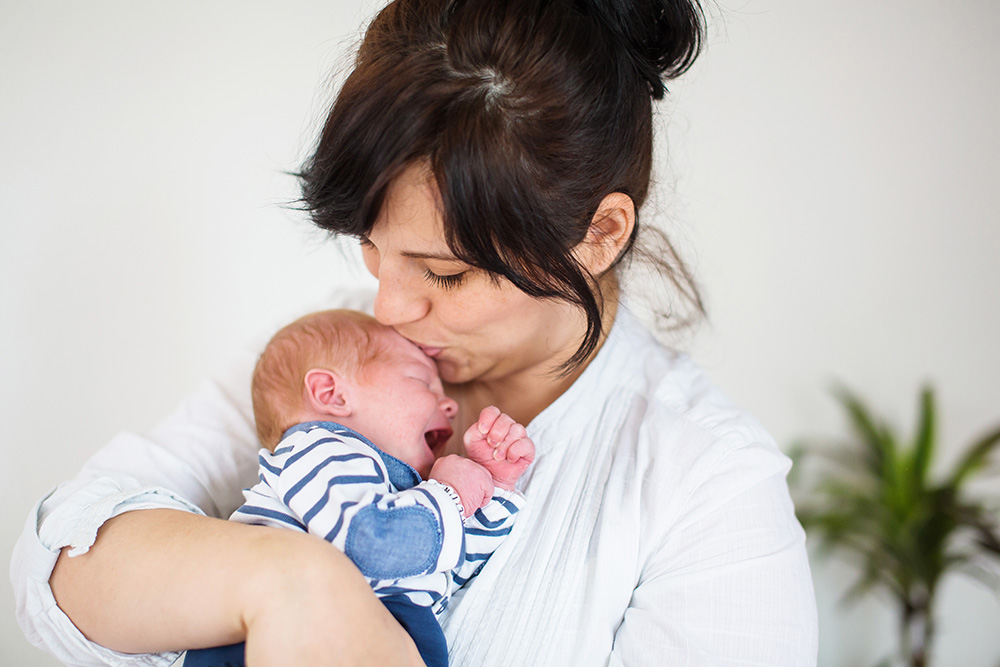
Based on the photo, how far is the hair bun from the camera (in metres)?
1.12

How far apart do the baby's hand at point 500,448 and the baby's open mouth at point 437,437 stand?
0.17 metres

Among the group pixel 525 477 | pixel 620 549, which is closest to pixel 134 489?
pixel 525 477

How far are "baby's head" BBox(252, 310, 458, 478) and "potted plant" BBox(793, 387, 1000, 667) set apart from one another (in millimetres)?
1707

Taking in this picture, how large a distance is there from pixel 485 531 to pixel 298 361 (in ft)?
1.42

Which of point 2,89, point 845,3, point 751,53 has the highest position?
point 845,3

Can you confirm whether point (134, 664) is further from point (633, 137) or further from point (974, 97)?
point (974, 97)

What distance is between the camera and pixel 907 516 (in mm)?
2211

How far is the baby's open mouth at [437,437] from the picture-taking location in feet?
4.33

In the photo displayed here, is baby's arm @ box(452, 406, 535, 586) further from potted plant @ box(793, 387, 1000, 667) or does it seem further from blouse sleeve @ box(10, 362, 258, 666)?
potted plant @ box(793, 387, 1000, 667)

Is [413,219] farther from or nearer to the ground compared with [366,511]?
farther from the ground

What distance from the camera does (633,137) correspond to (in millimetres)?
1167

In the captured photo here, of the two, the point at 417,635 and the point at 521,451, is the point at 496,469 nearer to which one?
the point at 521,451

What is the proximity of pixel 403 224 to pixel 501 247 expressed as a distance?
154 millimetres

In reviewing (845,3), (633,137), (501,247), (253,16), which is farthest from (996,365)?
(253,16)
